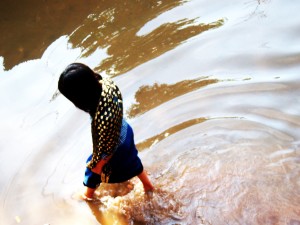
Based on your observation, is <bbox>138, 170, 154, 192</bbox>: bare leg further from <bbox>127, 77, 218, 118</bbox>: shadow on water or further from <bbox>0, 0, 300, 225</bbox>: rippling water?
<bbox>127, 77, 218, 118</bbox>: shadow on water

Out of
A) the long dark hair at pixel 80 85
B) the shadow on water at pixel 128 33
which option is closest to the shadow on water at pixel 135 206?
the long dark hair at pixel 80 85

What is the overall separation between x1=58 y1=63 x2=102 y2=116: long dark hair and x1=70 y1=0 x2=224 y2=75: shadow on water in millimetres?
2024

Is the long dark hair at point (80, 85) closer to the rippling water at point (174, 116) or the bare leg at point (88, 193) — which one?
the bare leg at point (88, 193)

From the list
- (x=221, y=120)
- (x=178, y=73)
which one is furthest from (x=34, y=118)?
(x=221, y=120)

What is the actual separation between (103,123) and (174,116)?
144 cm

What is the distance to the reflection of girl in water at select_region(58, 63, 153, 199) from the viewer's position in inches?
87.1

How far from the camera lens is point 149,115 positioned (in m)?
3.79

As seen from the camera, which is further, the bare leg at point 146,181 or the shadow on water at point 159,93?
the shadow on water at point 159,93

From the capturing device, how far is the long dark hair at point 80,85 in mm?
2184

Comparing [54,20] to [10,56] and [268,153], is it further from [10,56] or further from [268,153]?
[268,153]

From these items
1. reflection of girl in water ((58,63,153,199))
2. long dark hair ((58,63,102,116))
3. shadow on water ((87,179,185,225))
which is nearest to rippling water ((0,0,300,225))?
shadow on water ((87,179,185,225))

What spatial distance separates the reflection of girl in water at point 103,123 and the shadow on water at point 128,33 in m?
1.75

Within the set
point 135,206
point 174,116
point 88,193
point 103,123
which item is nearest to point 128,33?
point 174,116

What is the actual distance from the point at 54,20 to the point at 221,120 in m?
3.16
